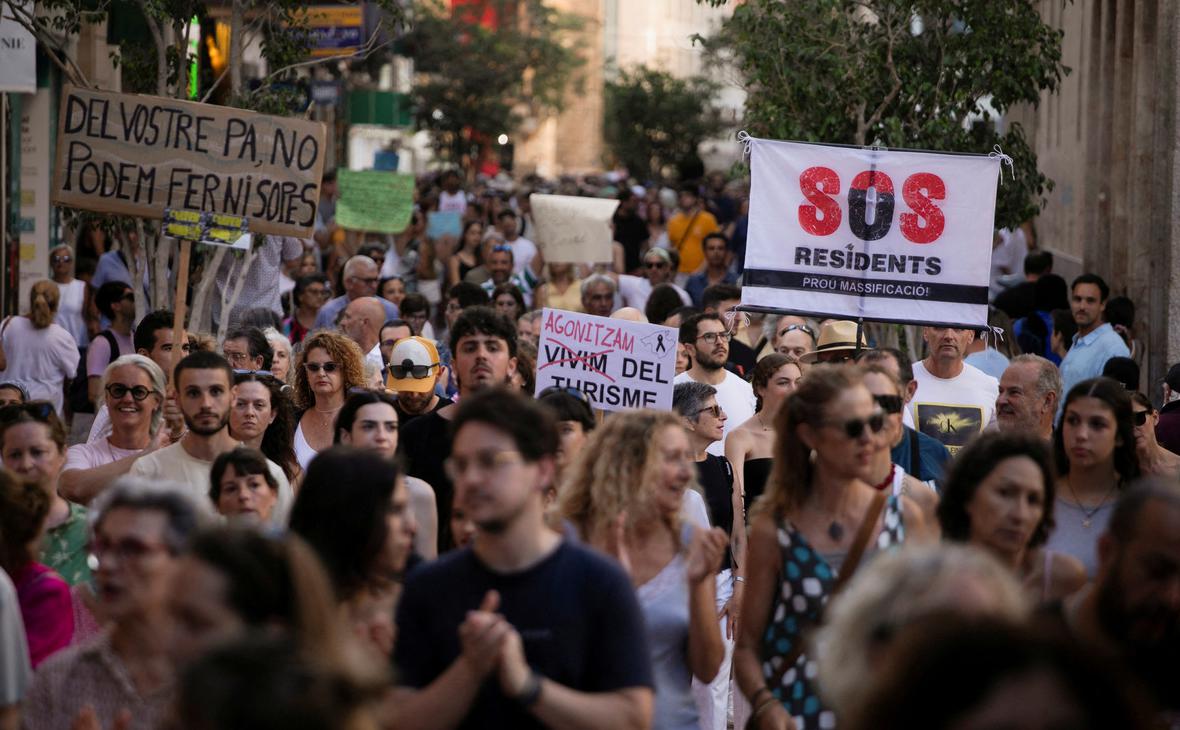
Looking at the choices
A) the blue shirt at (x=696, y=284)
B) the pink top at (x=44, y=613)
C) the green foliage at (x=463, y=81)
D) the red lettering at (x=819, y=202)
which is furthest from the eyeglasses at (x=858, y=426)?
the green foliage at (x=463, y=81)

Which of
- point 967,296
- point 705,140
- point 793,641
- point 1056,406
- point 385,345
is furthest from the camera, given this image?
point 705,140

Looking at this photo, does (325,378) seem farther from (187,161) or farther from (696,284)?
(696,284)

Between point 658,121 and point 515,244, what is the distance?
3651cm

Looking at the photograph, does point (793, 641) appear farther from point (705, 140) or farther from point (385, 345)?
point (705, 140)

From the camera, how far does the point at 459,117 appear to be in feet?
171

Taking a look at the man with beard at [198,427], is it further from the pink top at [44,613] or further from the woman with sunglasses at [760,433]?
the woman with sunglasses at [760,433]

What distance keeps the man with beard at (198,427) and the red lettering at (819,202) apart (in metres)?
3.79

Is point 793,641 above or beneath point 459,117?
beneath

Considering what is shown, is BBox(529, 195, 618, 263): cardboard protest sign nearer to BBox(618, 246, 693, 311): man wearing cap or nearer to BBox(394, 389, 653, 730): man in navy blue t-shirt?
BBox(618, 246, 693, 311): man wearing cap

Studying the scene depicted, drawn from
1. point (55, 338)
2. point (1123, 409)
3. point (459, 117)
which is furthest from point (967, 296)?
point (459, 117)

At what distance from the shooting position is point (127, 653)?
421 cm

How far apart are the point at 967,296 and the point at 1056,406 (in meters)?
1.48

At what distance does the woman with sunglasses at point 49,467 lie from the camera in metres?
5.98

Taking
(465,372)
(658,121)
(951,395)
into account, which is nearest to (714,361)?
(951,395)
